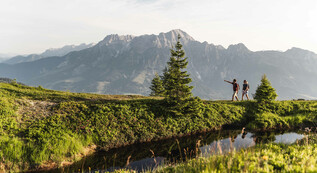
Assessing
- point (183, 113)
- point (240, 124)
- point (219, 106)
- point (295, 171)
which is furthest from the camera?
point (219, 106)

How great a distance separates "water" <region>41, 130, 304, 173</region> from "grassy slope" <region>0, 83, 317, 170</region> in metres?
0.99

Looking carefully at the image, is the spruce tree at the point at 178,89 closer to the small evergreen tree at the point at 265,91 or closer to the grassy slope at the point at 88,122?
the grassy slope at the point at 88,122

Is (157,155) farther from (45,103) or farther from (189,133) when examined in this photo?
(45,103)

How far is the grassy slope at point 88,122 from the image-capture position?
11.8 meters

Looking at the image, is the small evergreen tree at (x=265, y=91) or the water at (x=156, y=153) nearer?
the water at (x=156, y=153)

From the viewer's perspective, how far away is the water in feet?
38.1

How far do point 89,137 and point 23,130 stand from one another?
4760 mm

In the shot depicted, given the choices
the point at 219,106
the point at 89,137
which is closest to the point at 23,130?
the point at 89,137

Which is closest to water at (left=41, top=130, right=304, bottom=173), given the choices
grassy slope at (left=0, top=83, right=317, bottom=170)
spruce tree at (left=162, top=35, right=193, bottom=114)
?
grassy slope at (left=0, top=83, right=317, bottom=170)

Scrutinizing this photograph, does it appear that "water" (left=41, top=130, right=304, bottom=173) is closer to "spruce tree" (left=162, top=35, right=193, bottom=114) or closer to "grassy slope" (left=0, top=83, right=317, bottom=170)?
"grassy slope" (left=0, top=83, right=317, bottom=170)

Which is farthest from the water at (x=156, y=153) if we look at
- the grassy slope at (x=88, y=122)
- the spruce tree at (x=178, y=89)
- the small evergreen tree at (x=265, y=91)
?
the small evergreen tree at (x=265, y=91)

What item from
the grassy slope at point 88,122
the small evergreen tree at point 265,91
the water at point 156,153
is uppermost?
the small evergreen tree at point 265,91

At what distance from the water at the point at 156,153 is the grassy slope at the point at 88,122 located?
99 centimetres

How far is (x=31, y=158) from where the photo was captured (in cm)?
1133
